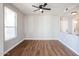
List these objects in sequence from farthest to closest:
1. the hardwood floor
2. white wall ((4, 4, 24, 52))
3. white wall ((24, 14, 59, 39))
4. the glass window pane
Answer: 1. white wall ((24, 14, 59, 39))
2. the glass window pane
3. white wall ((4, 4, 24, 52))
4. the hardwood floor

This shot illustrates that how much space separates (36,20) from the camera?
965 centimetres

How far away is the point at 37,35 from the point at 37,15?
1.79 meters

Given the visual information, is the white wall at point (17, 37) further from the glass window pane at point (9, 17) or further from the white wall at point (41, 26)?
the white wall at point (41, 26)

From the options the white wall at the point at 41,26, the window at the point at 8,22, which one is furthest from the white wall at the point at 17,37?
the white wall at the point at 41,26

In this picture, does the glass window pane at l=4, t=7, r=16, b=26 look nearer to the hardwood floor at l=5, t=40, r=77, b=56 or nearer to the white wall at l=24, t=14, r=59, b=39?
the hardwood floor at l=5, t=40, r=77, b=56

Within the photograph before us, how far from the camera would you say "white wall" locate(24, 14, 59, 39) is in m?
9.59

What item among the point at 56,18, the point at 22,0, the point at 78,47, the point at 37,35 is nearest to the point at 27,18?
the point at 37,35

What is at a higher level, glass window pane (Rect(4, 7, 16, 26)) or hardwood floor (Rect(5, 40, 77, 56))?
glass window pane (Rect(4, 7, 16, 26))

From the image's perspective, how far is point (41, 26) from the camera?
9.66m

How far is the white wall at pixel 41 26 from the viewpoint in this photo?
9.59 metres

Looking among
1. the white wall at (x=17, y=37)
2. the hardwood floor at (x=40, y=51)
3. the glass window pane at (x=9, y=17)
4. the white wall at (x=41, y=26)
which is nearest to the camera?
the hardwood floor at (x=40, y=51)

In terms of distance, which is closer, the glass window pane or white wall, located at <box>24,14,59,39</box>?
the glass window pane

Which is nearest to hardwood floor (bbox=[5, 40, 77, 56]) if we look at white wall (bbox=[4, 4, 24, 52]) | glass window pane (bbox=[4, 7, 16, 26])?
white wall (bbox=[4, 4, 24, 52])

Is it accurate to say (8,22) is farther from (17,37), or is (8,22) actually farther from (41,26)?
(41,26)
